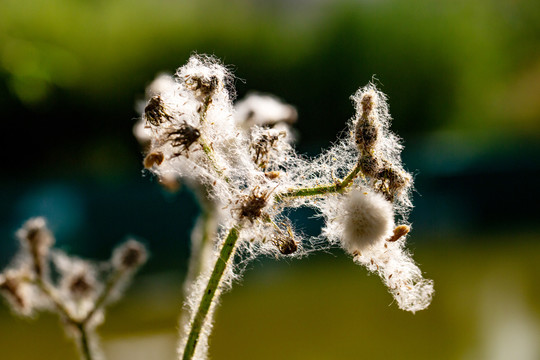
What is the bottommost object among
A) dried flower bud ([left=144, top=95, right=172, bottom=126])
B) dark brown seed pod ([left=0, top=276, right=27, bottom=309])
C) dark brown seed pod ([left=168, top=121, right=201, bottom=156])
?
dark brown seed pod ([left=0, top=276, right=27, bottom=309])

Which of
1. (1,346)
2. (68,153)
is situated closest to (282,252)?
(1,346)

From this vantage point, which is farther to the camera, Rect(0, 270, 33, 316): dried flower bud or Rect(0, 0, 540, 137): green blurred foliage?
Rect(0, 0, 540, 137): green blurred foliage

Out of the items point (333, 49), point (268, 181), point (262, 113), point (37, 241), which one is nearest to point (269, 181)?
point (268, 181)

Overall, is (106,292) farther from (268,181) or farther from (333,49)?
(333,49)

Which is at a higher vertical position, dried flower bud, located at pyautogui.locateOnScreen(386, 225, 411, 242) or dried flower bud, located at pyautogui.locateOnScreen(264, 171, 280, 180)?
dried flower bud, located at pyautogui.locateOnScreen(264, 171, 280, 180)

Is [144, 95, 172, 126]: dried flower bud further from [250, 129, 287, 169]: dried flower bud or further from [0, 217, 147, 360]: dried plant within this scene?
[0, 217, 147, 360]: dried plant

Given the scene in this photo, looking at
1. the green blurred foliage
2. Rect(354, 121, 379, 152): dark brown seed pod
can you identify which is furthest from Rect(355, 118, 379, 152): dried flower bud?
the green blurred foliage

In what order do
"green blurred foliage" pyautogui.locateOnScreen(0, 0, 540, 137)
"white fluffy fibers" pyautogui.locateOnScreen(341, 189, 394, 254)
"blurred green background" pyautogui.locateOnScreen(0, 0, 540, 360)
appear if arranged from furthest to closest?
"green blurred foliage" pyautogui.locateOnScreen(0, 0, 540, 137), "blurred green background" pyautogui.locateOnScreen(0, 0, 540, 360), "white fluffy fibers" pyautogui.locateOnScreen(341, 189, 394, 254)
